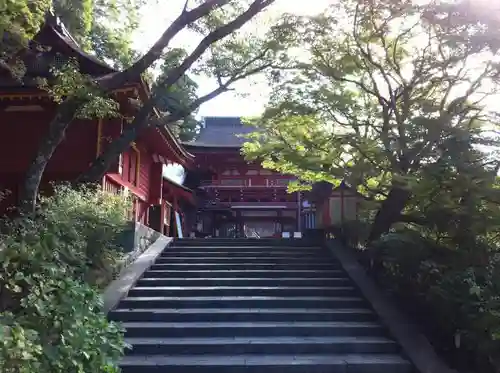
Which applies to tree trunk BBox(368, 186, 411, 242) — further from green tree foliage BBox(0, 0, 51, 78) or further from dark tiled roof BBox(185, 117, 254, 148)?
dark tiled roof BBox(185, 117, 254, 148)

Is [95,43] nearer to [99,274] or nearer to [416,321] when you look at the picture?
[99,274]

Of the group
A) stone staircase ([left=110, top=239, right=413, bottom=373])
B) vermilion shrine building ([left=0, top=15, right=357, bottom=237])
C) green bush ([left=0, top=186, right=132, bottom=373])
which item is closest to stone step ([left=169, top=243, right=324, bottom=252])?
stone staircase ([left=110, top=239, right=413, bottom=373])

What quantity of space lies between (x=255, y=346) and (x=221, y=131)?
2873cm

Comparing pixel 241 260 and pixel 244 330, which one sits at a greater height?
pixel 241 260

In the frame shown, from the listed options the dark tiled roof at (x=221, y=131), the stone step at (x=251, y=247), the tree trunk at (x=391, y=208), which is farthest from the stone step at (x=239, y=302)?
the dark tiled roof at (x=221, y=131)

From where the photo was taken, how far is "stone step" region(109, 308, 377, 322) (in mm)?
7121

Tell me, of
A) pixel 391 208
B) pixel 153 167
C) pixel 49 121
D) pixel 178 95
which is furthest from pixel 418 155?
pixel 178 95

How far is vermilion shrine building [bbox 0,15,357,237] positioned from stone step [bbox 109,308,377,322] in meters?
3.72

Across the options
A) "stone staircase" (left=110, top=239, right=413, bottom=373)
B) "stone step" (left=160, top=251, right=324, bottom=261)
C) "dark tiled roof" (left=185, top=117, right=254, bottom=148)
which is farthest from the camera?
"dark tiled roof" (left=185, top=117, right=254, bottom=148)

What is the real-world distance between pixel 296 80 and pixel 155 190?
1067cm

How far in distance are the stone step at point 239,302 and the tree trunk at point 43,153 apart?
2.14 m

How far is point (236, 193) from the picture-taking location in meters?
29.0

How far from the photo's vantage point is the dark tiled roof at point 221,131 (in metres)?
32.1

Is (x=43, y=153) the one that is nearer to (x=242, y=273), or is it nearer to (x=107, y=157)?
(x=107, y=157)
